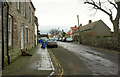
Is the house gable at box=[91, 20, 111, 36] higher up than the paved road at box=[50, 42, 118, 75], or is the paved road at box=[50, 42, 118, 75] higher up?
the house gable at box=[91, 20, 111, 36]

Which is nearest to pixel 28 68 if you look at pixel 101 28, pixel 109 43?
pixel 109 43

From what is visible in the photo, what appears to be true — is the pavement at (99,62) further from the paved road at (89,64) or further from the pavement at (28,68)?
the pavement at (28,68)

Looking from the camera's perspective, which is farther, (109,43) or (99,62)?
(109,43)

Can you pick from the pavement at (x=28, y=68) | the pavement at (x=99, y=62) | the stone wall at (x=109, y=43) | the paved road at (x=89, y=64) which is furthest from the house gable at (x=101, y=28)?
the pavement at (x=28, y=68)

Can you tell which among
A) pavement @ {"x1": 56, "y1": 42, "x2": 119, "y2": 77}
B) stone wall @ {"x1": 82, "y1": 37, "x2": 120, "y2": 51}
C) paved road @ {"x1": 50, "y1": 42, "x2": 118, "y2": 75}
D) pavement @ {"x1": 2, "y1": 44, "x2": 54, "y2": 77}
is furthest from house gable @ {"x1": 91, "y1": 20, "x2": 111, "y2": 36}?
pavement @ {"x1": 2, "y1": 44, "x2": 54, "y2": 77}

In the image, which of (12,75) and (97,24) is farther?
(97,24)

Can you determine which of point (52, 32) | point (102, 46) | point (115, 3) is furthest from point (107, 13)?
point (52, 32)

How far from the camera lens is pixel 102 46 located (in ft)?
58.5

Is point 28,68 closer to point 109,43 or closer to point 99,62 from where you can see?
point 99,62

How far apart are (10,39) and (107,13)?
2114 cm

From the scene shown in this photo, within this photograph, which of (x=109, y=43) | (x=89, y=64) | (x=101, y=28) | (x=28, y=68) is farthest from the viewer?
(x=101, y=28)

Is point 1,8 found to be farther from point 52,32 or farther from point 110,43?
point 52,32

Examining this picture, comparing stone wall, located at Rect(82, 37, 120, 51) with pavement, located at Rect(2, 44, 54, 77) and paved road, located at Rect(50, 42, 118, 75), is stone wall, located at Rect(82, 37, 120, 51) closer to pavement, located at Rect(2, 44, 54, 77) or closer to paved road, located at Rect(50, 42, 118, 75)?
paved road, located at Rect(50, 42, 118, 75)

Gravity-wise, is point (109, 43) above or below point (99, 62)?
above
